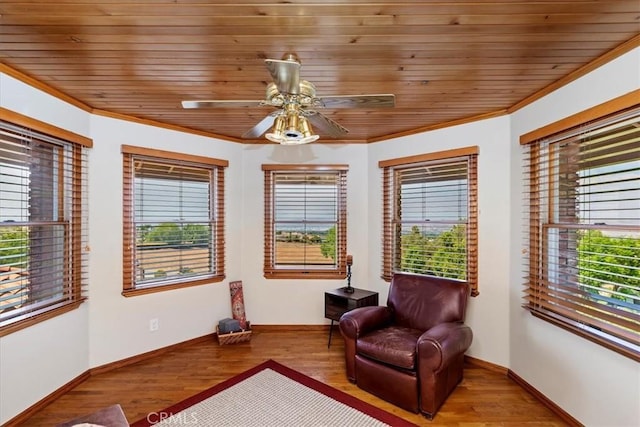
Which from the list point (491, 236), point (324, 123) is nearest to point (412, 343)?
point (491, 236)

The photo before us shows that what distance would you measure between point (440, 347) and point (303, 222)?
2195 mm

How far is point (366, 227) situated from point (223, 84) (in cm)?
231

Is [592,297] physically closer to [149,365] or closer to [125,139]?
[149,365]

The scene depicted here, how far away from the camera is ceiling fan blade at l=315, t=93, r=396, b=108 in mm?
Result: 1760

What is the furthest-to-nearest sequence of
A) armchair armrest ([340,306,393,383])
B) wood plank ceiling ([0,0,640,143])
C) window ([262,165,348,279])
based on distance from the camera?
window ([262,165,348,279]), armchair armrest ([340,306,393,383]), wood plank ceiling ([0,0,640,143])

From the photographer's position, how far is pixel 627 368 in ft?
5.94

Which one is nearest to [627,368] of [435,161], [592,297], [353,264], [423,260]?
[592,297]

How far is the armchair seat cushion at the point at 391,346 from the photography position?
7.53ft

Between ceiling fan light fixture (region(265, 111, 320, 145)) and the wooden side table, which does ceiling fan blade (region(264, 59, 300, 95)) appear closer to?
ceiling fan light fixture (region(265, 111, 320, 145))

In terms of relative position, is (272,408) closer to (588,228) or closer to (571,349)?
(571,349)

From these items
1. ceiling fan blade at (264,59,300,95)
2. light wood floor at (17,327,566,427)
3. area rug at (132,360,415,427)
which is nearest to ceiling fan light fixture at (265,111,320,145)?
ceiling fan blade at (264,59,300,95)

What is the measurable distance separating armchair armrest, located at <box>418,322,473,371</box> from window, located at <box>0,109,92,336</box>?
2.82m

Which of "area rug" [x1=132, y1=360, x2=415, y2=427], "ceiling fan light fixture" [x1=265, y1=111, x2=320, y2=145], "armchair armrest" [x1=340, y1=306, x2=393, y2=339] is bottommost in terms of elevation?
"area rug" [x1=132, y1=360, x2=415, y2=427]

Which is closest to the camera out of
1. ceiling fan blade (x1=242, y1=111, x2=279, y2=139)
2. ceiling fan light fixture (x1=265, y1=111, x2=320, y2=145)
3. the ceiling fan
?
the ceiling fan
